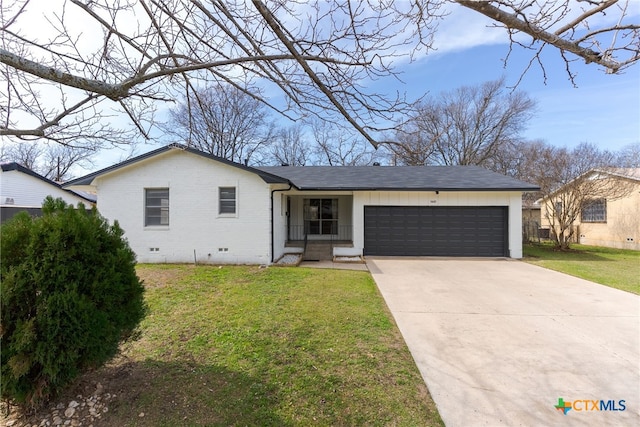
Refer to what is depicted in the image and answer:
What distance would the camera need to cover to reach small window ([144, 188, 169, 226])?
1016 centimetres

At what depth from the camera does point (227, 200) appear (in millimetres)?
10102

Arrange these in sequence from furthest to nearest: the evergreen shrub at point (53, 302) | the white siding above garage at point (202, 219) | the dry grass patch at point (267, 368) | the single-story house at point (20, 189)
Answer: the single-story house at point (20, 189), the white siding above garage at point (202, 219), the dry grass patch at point (267, 368), the evergreen shrub at point (53, 302)

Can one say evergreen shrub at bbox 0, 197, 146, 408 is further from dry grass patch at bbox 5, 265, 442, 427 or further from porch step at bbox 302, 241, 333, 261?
porch step at bbox 302, 241, 333, 261

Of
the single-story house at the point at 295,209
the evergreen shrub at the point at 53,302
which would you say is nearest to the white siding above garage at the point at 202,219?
the single-story house at the point at 295,209

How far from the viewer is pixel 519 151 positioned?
2491 centimetres

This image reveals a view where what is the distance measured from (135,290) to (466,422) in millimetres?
3218

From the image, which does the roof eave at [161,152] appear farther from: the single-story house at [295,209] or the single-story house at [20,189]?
the single-story house at [20,189]

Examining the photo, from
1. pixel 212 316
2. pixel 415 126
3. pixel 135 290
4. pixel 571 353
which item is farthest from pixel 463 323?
pixel 135 290

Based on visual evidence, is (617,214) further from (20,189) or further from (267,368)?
(20,189)

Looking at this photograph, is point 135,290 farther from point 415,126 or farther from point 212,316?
point 415,126

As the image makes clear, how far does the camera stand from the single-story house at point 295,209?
995 cm

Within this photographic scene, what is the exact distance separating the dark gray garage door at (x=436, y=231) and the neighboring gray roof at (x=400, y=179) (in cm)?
87

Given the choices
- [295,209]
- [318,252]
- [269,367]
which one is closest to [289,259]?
[318,252]

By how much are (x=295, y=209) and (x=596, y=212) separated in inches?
710
